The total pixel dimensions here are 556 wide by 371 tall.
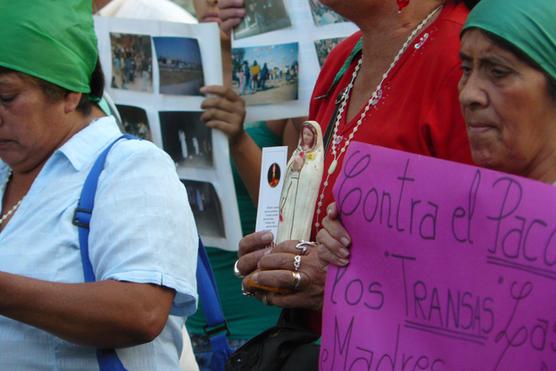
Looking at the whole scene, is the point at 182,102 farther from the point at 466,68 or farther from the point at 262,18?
the point at 466,68

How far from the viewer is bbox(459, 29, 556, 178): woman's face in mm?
2094

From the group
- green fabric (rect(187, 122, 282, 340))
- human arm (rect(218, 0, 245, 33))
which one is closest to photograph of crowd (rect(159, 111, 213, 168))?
green fabric (rect(187, 122, 282, 340))

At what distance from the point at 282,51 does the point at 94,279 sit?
3.91 feet

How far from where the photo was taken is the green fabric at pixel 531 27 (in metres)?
2.07

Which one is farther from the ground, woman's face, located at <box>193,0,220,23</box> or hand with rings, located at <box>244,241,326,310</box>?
woman's face, located at <box>193,0,220,23</box>

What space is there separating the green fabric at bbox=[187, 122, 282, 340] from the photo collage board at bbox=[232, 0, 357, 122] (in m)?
0.14

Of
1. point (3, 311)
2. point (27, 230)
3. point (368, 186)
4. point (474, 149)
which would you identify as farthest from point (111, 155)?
point (474, 149)

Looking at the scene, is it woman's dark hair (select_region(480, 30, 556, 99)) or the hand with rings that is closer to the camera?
woman's dark hair (select_region(480, 30, 556, 99))

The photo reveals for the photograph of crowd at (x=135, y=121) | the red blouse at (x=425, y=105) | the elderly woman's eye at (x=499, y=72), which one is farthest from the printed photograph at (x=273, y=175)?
the photograph of crowd at (x=135, y=121)

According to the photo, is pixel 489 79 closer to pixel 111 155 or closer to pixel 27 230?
pixel 111 155

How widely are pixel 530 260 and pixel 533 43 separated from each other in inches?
15.9

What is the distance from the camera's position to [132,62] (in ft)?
12.5

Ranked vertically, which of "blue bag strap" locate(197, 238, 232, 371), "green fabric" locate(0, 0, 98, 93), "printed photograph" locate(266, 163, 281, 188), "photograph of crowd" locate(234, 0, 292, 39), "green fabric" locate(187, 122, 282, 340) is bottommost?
"green fabric" locate(187, 122, 282, 340)

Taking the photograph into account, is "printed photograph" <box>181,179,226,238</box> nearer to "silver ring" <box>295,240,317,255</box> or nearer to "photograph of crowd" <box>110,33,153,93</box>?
"photograph of crowd" <box>110,33,153,93</box>
